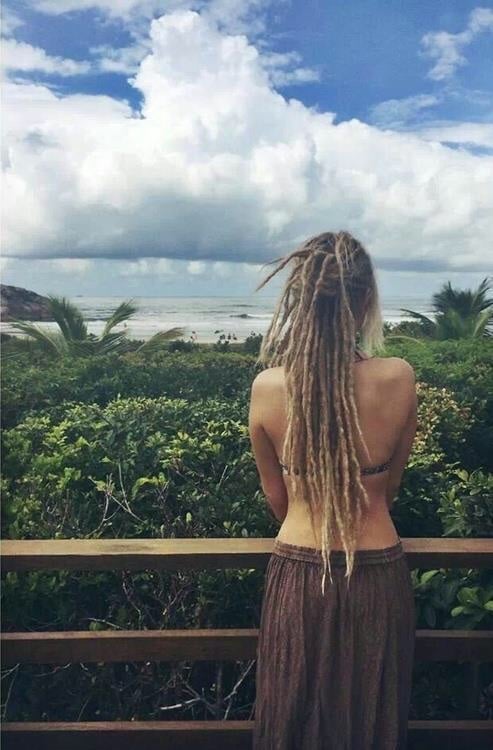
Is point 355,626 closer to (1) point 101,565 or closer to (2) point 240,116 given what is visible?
(1) point 101,565

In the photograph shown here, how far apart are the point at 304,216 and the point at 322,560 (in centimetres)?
110

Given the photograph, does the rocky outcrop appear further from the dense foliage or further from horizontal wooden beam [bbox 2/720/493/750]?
horizontal wooden beam [bbox 2/720/493/750]

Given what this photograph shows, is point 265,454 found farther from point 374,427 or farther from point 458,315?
point 458,315

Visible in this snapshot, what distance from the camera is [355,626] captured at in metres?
1.97

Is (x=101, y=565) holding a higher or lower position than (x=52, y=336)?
lower

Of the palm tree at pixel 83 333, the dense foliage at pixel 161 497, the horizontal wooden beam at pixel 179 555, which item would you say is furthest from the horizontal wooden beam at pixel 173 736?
the palm tree at pixel 83 333

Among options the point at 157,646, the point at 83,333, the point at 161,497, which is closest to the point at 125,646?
the point at 157,646

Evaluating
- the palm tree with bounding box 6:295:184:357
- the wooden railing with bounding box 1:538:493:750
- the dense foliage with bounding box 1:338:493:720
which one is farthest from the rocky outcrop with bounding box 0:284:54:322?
the wooden railing with bounding box 1:538:493:750

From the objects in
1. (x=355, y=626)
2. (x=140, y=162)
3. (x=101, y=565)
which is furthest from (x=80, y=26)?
(x=355, y=626)

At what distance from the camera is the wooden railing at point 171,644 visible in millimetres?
2322

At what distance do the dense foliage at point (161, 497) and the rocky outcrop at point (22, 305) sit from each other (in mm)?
135

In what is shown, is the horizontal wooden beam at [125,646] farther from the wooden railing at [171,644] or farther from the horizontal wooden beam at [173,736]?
the horizontal wooden beam at [173,736]

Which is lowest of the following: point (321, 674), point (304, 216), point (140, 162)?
point (321, 674)

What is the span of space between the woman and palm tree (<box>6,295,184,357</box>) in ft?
2.17
